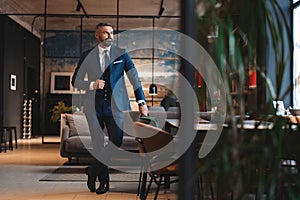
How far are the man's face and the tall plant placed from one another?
3.57 metres

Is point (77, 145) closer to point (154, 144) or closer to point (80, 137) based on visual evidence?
point (80, 137)

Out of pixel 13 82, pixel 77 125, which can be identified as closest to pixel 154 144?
pixel 77 125

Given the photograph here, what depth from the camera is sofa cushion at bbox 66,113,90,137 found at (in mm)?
7570

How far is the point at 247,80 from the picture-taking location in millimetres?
1487

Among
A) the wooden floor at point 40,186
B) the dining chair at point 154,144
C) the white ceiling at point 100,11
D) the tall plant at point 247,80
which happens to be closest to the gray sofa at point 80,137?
the wooden floor at point 40,186

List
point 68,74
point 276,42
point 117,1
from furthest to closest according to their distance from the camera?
1. point 68,74
2. point 117,1
3. point 276,42

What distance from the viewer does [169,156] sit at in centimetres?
383

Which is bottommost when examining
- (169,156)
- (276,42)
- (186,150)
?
(169,156)

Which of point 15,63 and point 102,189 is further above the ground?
point 15,63

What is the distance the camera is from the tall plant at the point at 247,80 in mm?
1349

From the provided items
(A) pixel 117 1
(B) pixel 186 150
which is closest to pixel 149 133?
(B) pixel 186 150

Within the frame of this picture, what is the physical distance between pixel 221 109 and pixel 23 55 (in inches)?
500

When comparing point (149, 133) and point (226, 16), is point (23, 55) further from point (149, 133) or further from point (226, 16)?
point (226, 16)

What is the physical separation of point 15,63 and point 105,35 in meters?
8.31
